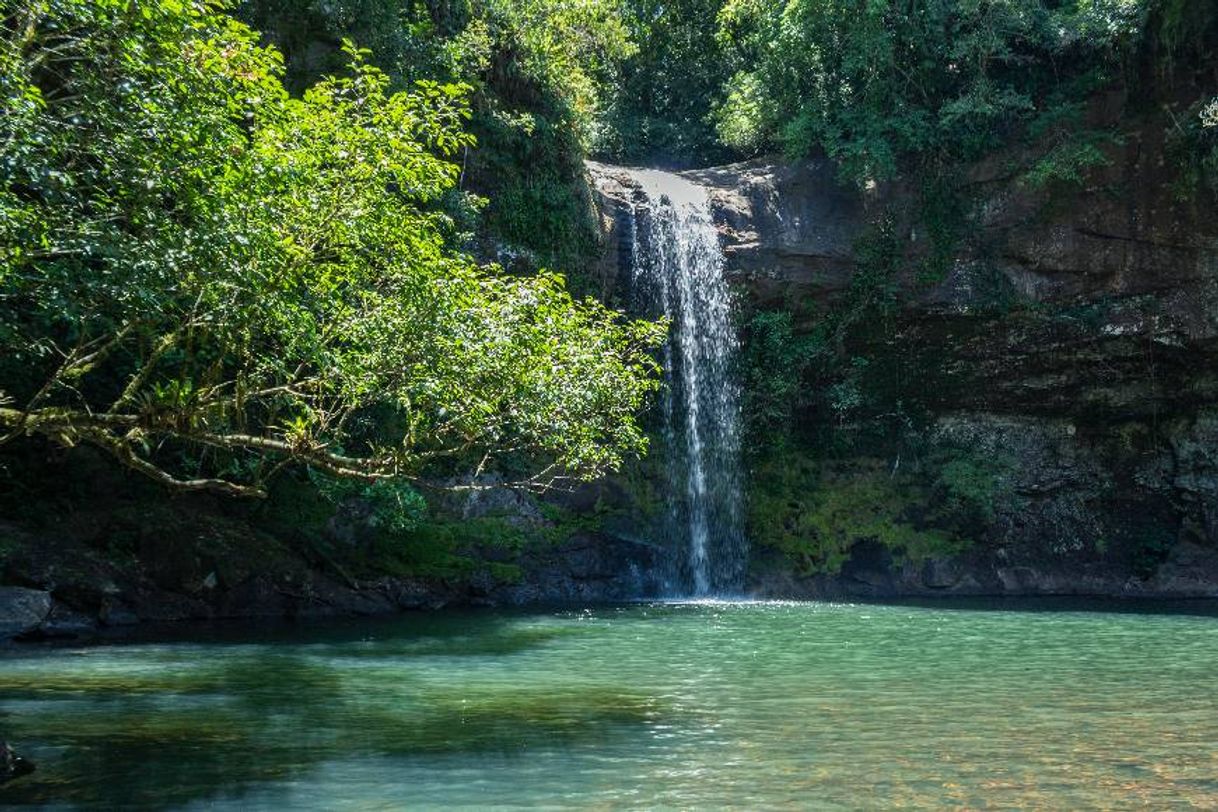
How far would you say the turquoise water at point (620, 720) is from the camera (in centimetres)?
669

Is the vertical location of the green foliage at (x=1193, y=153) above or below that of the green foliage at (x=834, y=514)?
above

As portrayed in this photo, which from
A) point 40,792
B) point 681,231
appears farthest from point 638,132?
point 40,792

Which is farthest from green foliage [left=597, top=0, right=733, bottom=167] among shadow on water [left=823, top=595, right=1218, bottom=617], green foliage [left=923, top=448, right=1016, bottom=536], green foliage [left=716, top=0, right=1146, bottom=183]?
shadow on water [left=823, top=595, right=1218, bottom=617]

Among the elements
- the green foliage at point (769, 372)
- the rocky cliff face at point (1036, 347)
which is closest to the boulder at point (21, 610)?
the rocky cliff face at point (1036, 347)

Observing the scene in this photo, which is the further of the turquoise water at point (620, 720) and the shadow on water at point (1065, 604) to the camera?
the shadow on water at point (1065, 604)

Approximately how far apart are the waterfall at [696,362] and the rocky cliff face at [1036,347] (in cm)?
56

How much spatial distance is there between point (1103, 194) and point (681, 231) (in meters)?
8.55

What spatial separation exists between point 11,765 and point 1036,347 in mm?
21634

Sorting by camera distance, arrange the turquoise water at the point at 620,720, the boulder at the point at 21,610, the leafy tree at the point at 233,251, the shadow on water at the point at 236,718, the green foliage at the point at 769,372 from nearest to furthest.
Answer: the turquoise water at the point at 620,720 < the shadow on water at the point at 236,718 < the leafy tree at the point at 233,251 < the boulder at the point at 21,610 < the green foliage at the point at 769,372

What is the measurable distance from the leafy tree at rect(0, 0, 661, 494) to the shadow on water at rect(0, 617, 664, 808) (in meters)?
1.94

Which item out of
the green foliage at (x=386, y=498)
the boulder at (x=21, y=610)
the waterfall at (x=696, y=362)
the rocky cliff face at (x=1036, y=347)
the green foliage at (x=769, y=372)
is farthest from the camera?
the green foliage at (x=769, y=372)

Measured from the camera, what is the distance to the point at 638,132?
33.6 meters

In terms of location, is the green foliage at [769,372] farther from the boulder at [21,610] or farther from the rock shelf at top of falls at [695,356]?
the boulder at [21,610]

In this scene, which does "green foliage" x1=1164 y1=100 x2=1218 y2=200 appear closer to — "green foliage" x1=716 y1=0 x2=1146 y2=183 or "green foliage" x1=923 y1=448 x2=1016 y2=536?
"green foliage" x1=716 y1=0 x2=1146 y2=183
